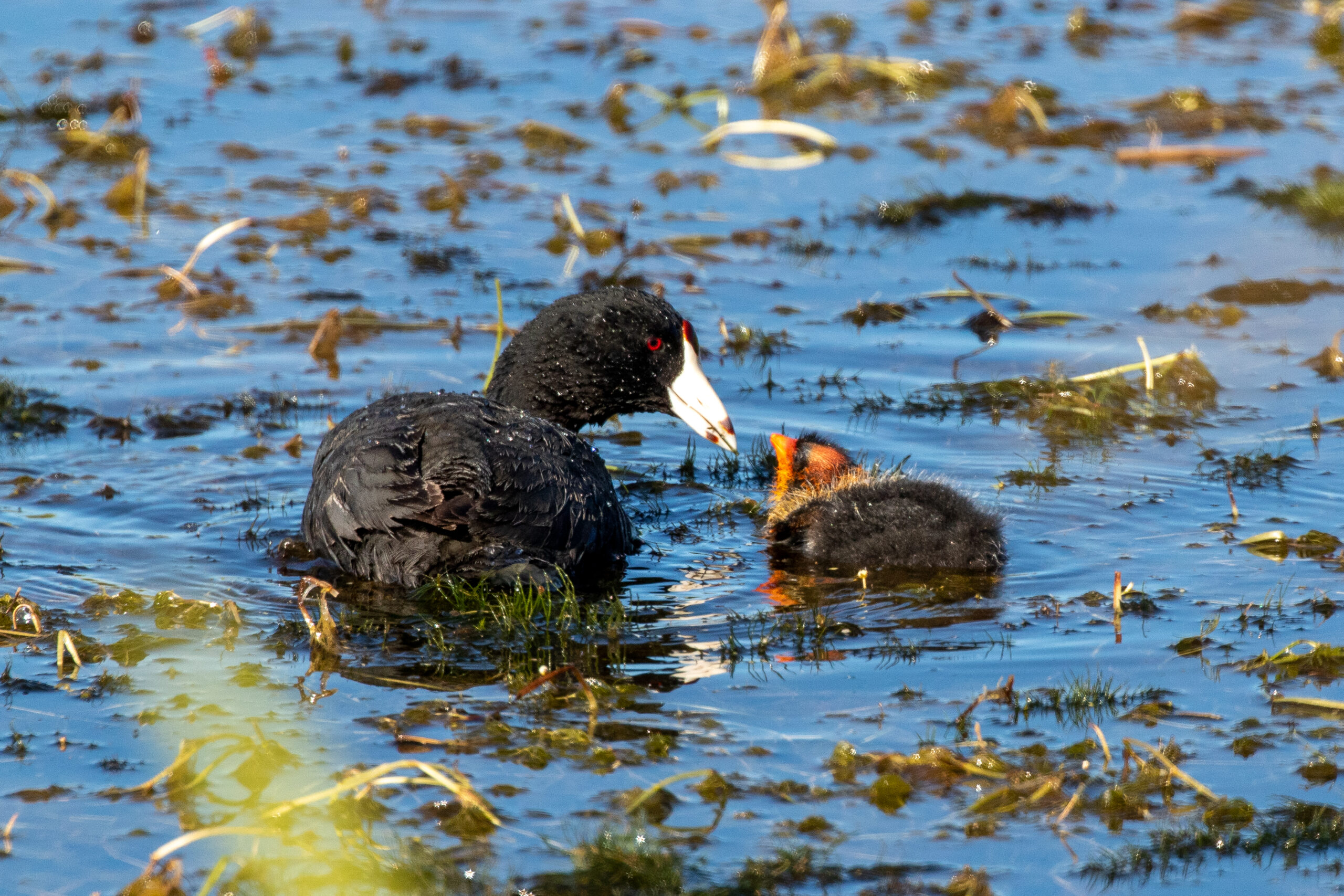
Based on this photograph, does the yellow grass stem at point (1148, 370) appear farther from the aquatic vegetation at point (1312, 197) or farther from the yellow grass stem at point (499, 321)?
the aquatic vegetation at point (1312, 197)

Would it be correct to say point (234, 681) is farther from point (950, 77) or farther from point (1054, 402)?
point (950, 77)

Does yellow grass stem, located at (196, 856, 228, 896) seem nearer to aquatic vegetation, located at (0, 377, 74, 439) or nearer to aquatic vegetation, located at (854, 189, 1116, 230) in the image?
aquatic vegetation, located at (0, 377, 74, 439)

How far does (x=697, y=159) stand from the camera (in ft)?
38.9

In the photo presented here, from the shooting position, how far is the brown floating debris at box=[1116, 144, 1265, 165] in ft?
38.4

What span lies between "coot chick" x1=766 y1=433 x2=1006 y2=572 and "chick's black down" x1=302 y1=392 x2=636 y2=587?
822mm

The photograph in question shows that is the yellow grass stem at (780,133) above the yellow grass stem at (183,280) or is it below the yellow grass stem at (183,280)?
above

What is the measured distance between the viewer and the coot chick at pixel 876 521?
590 cm

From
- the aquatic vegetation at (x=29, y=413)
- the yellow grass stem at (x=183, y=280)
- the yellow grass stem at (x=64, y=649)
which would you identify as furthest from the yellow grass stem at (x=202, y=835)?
the yellow grass stem at (x=183, y=280)

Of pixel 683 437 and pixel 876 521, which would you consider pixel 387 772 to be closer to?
pixel 876 521

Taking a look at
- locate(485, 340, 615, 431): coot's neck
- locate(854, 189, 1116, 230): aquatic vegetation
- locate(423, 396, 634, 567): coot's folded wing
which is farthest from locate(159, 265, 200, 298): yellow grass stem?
locate(854, 189, 1116, 230): aquatic vegetation

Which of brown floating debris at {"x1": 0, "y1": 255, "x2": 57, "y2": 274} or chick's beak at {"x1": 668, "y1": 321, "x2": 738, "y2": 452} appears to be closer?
chick's beak at {"x1": 668, "y1": 321, "x2": 738, "y2": 452}

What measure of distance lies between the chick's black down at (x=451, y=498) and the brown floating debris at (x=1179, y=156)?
7.12 m

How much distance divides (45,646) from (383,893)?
1968 mm

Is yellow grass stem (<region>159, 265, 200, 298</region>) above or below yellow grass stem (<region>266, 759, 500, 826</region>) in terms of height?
above
